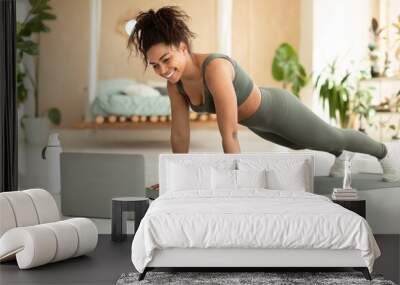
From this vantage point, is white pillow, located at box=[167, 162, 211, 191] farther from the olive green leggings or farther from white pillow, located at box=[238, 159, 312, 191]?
the olive green leggings

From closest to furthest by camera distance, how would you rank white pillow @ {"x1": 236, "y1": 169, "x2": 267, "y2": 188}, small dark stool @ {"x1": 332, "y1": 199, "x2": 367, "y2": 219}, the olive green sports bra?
white pillow @ {"x1": 236, "y1": 169, "x2": 267, "y2": 188} < small dark stool @ {"x1": 332, "y1": 199, "x2": 367, "y2": 219} < the olive green sports bra

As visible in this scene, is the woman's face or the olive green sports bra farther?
the olive green sports bra

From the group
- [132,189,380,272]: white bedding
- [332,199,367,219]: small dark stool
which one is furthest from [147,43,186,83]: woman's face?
[132,189,380,272]: white bedding

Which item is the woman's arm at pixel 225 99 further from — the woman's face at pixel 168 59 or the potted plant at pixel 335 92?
the potted plant at pixel 335 92

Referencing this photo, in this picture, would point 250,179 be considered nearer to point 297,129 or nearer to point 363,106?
point 297,129

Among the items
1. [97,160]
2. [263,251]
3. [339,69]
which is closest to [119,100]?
[97,160]

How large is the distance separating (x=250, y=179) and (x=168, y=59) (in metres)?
1.45

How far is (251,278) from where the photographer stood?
5082 millimetres

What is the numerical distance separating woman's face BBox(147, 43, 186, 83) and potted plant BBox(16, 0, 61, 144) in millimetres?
1412

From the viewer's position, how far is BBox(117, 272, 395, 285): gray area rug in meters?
4.98

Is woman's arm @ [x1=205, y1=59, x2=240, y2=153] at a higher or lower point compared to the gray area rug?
higher

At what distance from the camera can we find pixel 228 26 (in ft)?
25.4

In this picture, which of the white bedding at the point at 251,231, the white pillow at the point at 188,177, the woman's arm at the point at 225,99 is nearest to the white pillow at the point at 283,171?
the white pillow at the point at 188,177

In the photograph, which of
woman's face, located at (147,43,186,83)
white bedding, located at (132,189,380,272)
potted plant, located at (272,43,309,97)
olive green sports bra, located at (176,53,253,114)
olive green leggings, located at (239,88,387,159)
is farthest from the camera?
potted plant, located at (272,43,309,97)
